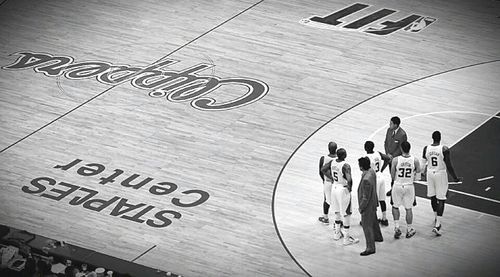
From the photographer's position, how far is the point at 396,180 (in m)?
17.8

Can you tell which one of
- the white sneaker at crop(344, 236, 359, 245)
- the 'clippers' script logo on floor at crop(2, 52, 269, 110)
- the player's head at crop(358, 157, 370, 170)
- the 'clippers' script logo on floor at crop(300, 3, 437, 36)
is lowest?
the white sneaker at crop(344, 236, 359, 245)

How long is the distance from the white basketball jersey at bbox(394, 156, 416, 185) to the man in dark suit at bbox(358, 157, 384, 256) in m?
0.59

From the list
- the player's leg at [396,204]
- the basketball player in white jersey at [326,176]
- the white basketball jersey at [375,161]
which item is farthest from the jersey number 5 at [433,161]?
the basketball player in white jersey at [326,176]

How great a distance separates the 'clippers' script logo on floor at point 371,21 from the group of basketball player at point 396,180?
8728mm

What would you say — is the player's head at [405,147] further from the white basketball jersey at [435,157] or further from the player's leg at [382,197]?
the player's leg at [382,197]

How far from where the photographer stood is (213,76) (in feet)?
79.6

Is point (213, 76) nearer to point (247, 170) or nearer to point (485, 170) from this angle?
point (247, 170)

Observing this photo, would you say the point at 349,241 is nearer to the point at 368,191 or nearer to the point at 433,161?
the point at 368,191

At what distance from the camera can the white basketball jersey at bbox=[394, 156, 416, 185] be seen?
1755 cm

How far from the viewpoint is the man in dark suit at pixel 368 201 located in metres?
17.1

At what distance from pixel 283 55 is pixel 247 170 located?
18.3ft

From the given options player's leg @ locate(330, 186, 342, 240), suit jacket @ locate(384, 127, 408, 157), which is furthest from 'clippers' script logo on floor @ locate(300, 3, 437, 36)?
player's leg @ locate(330, 186, 342, 240)

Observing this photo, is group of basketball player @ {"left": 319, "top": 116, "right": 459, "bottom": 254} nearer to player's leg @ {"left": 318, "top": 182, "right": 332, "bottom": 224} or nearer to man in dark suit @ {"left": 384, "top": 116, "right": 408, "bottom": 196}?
player's leg @ {"left": 318, "top": 182, "right": 332, "bottom": 224}

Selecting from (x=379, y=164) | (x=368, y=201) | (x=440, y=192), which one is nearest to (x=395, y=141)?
(x=379, y=164)
